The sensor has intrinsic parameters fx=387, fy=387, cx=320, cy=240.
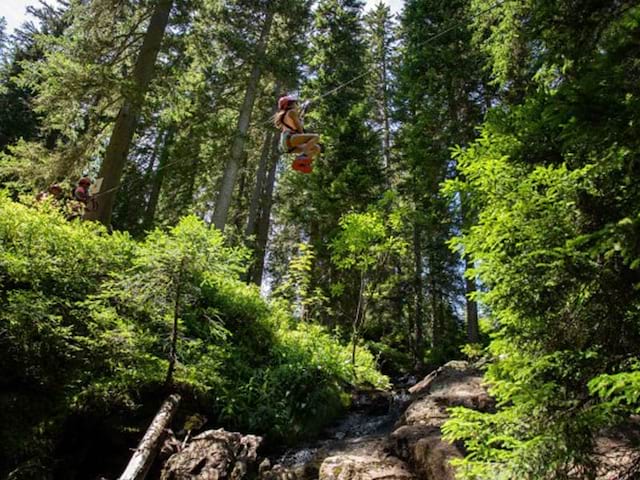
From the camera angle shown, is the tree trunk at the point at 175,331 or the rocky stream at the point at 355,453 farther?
the tree trunk at the point at 175,331

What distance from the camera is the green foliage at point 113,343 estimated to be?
427 cm

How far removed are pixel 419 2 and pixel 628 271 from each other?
15.9 meters

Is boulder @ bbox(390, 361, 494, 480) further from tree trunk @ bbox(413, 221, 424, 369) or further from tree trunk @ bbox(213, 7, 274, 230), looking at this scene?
tree trunk @ bbox(213, 7, 274, 230)

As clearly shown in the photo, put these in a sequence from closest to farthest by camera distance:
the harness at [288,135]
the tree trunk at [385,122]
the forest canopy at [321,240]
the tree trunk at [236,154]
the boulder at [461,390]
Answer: the forest canopy at [321,240]
the boulder at [461,390]
the harness at [288,135]
the tree trunk at [236,154]
the tree trunk at [385,122]

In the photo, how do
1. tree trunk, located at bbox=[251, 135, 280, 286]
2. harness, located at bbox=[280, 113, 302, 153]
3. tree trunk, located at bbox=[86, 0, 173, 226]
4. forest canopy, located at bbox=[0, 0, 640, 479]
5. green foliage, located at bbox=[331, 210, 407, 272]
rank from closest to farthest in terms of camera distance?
forest canopy, located at bbox=[0, 0, 640, 479] → harness, located at bbox=[280, 113, 302, 153] → tree trunk, located at bbox=[86, 0, 173, 226] → green foliage, located at bbox=[331, 210, 407, 272] → tree trunk, located at bbox=[251, 135, 280, 286]

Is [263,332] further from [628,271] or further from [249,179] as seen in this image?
[249,179]

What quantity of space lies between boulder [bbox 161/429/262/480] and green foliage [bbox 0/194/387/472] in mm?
762

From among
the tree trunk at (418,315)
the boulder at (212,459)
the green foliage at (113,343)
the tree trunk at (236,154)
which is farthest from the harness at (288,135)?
the tree trunk at (418,315)

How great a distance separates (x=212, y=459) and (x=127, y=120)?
7.99m

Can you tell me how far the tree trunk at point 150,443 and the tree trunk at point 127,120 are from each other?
5565mm

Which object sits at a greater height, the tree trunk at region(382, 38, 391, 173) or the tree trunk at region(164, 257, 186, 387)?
the tree trunk at region(382, 38, 391, 173)

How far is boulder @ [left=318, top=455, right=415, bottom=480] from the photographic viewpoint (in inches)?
163

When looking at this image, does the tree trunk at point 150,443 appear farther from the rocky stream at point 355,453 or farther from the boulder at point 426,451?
the boulder at point 426,451

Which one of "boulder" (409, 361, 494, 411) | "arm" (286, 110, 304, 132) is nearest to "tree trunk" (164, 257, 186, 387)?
"arm" (286, 110, 304, 132)
